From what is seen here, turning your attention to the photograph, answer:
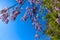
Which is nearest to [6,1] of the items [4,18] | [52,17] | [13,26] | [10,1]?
[10,1]

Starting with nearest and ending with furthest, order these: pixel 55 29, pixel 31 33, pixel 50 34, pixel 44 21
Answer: pixel 55 29 → pixel 50 34 → pixel 44 21 → pixel 31 33

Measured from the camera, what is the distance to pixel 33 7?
6.42 ft

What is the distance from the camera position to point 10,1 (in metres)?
2.53

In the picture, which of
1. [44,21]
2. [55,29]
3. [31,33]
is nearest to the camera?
[55,29]

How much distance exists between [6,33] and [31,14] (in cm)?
77

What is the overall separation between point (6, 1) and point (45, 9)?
0.64 metres

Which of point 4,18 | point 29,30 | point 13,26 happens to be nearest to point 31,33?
point 29,30

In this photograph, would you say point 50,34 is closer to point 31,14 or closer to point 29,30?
point 31,14

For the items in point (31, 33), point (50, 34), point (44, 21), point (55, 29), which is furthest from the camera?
point (31, 33)

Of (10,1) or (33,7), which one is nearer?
(33,7)

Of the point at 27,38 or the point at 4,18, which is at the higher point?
the point at 27,38

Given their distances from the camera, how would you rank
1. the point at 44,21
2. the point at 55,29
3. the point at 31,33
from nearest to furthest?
1. the point at 55,29
2. the point at 44,21
3. the point at 31,33

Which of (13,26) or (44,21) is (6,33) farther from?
(44,21)

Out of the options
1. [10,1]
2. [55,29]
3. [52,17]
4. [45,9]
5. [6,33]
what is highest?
[10,1]
